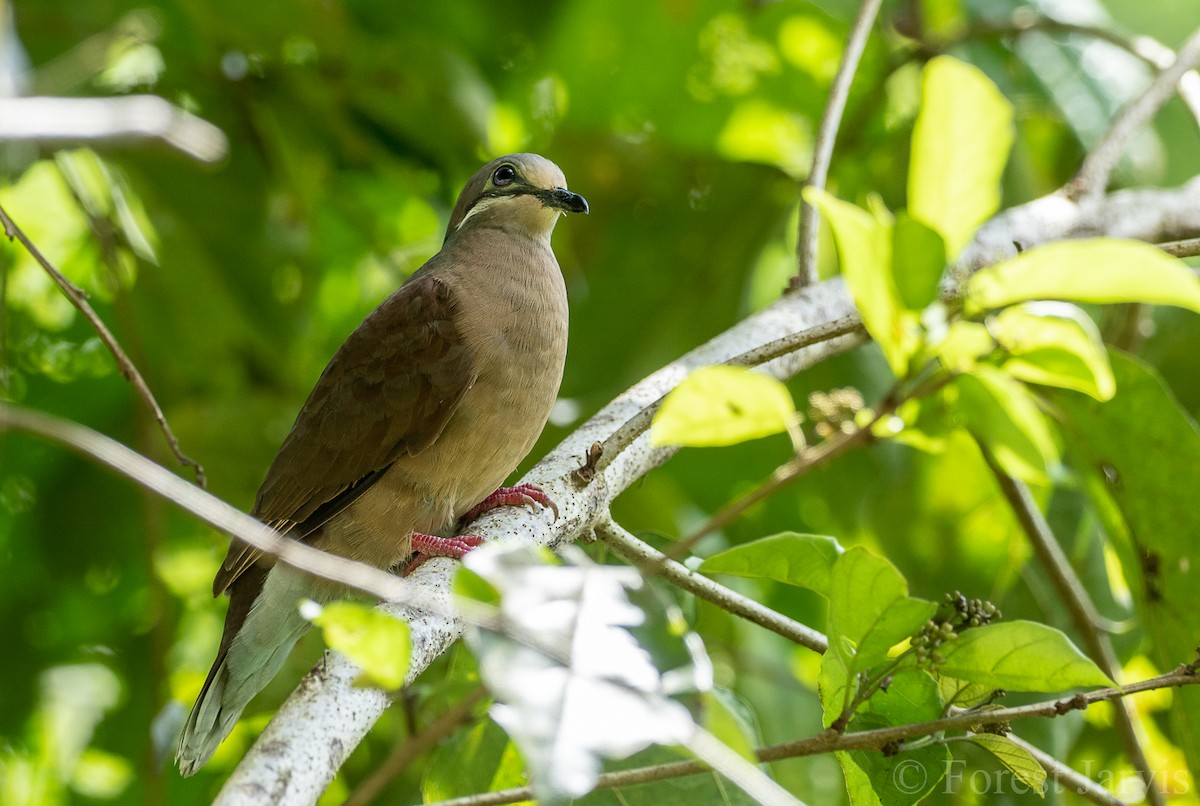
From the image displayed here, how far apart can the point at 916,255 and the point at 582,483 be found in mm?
1087

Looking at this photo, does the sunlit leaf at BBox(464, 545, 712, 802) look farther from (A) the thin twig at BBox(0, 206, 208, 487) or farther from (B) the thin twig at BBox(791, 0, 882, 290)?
(B) the thin twig at BBox(791, 0, 882, 290)

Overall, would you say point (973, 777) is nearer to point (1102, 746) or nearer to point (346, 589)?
point (1102, 746)

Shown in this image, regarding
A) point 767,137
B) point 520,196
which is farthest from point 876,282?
point 767,137

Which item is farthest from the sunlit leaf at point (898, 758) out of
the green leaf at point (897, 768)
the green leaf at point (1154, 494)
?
the green leaf at point (1154, 494)

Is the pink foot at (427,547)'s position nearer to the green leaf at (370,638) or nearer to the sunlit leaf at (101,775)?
the sunlit leaf at (101,775)

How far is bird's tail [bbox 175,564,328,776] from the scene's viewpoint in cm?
315

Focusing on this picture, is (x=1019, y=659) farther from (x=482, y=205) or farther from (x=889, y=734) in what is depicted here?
(x=482, y=205)

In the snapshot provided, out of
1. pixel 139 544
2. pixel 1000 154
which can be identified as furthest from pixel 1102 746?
pixel 139 544

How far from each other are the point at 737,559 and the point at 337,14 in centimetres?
253

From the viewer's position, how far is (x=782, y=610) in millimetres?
3879

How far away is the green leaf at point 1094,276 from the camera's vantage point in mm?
1252

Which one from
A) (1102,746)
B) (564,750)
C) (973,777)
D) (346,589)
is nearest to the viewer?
(564,750)

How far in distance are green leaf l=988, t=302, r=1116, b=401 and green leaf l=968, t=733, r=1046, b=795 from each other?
2.37 ft

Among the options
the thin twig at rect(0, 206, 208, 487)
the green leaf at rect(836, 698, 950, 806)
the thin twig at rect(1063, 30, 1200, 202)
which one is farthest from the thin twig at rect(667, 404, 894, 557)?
the thin twig at rect(1063, 30, 1200, 202)
